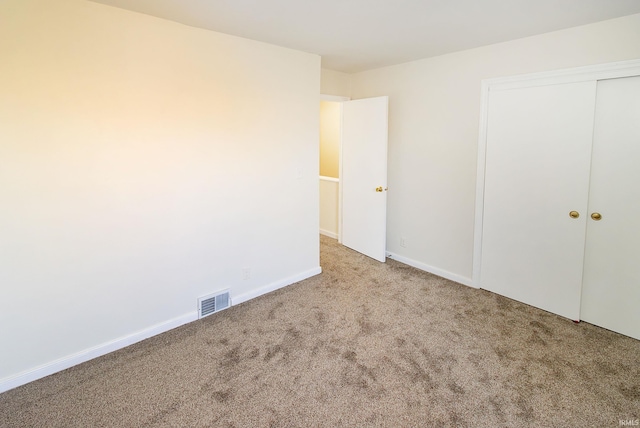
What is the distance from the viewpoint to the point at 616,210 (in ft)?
8.25

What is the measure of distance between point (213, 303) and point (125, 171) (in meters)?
1.33

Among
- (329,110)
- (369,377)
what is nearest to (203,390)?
(369,377)

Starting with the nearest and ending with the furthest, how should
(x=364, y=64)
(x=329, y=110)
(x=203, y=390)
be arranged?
(x=203, y=390)
(x=364, y=64)
(x=329, y=110)

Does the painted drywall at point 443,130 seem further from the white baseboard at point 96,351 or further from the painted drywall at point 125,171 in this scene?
the white baseboard at point 96,351

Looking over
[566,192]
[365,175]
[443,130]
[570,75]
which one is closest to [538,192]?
[566,192]

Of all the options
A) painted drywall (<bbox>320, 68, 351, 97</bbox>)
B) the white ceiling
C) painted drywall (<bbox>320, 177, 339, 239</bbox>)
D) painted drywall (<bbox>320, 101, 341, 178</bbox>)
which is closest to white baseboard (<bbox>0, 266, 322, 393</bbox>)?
painted drywall (<bbox>320, 177, 339, 239</bbox>)

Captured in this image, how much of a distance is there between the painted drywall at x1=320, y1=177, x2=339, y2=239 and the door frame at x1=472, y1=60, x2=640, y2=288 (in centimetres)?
223

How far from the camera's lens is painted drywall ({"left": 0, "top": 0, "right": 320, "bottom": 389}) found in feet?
6.49

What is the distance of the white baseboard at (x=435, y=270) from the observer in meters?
3.47

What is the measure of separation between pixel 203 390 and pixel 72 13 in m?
2.49

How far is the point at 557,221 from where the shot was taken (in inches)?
110

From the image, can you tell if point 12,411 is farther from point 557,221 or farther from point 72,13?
point 557,221

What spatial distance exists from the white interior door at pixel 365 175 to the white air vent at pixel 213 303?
200cm

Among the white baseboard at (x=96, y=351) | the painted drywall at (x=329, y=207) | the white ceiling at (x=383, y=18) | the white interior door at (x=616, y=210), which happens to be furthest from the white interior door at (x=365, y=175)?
the white interior door at (x=616, y=210)
